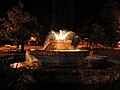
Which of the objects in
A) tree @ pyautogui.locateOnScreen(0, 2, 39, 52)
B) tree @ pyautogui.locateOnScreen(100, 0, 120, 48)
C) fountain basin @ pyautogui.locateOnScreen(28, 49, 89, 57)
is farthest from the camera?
tree @ pyautogui.locateOnScreen(100, 0, 120, 48)

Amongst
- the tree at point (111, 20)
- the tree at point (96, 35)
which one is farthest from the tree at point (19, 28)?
the tree at point (111, 20)

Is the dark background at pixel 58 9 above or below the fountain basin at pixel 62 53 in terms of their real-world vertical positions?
above

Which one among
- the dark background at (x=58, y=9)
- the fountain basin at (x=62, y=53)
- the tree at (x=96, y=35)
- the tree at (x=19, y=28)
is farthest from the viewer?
the dark background at (x=58, y=9)

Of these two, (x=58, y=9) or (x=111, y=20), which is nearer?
(x=111, y=20)

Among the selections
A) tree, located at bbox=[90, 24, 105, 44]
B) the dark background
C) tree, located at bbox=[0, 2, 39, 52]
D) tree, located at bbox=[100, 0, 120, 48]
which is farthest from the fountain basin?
the dark background

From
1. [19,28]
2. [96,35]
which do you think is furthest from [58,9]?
[19,28]

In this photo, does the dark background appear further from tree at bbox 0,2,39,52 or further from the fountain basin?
the fountain basin

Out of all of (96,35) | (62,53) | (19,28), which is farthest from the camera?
(96,35)

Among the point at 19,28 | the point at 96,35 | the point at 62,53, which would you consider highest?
the point at 19,28

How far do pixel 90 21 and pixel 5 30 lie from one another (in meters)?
27.6

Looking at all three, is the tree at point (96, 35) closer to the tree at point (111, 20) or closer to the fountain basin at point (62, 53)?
the tree at point (111, 20)

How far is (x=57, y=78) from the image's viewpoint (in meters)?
13.1

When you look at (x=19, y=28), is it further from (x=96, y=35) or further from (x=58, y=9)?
(x=58, y=9)

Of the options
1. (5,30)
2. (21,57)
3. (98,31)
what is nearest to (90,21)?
(98,31)
